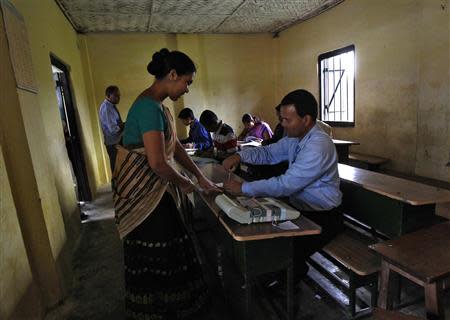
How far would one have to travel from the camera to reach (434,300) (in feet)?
4.17

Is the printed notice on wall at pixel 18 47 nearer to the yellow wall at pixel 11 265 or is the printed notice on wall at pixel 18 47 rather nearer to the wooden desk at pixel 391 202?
the yellow wall at pixel 11 265

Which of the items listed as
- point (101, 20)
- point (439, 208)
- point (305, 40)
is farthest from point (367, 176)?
point (101, 20)

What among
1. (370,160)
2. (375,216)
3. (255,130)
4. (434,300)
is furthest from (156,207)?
(255,130)

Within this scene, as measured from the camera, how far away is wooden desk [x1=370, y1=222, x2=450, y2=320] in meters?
1.24

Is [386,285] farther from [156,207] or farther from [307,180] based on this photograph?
[156,207]

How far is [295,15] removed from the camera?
17.1 feet

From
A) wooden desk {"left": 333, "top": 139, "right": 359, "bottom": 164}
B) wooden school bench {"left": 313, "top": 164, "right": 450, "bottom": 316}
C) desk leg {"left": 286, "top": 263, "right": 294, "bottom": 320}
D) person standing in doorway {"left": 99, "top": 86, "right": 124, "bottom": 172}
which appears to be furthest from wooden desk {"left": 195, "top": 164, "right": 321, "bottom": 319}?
person standing in doorway {"left": 99, "top": 86, "right": 124, "bottom": 172}

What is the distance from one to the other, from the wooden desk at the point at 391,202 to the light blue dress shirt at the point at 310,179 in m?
0.35

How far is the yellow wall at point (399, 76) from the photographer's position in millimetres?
3299

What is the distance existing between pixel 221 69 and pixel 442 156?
423 cm

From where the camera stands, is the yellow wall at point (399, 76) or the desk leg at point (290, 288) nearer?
the desk leg at point (290, 288)

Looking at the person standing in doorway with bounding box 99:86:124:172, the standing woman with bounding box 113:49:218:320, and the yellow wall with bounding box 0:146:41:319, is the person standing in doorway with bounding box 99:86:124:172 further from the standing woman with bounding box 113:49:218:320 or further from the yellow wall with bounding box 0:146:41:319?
the standing woman with bounding box 113:49:218:320

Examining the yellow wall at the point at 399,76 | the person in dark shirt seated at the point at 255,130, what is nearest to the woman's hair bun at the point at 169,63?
the yellow wall at the point at 399,76

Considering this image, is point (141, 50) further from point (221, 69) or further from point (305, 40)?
point (305, 40)
